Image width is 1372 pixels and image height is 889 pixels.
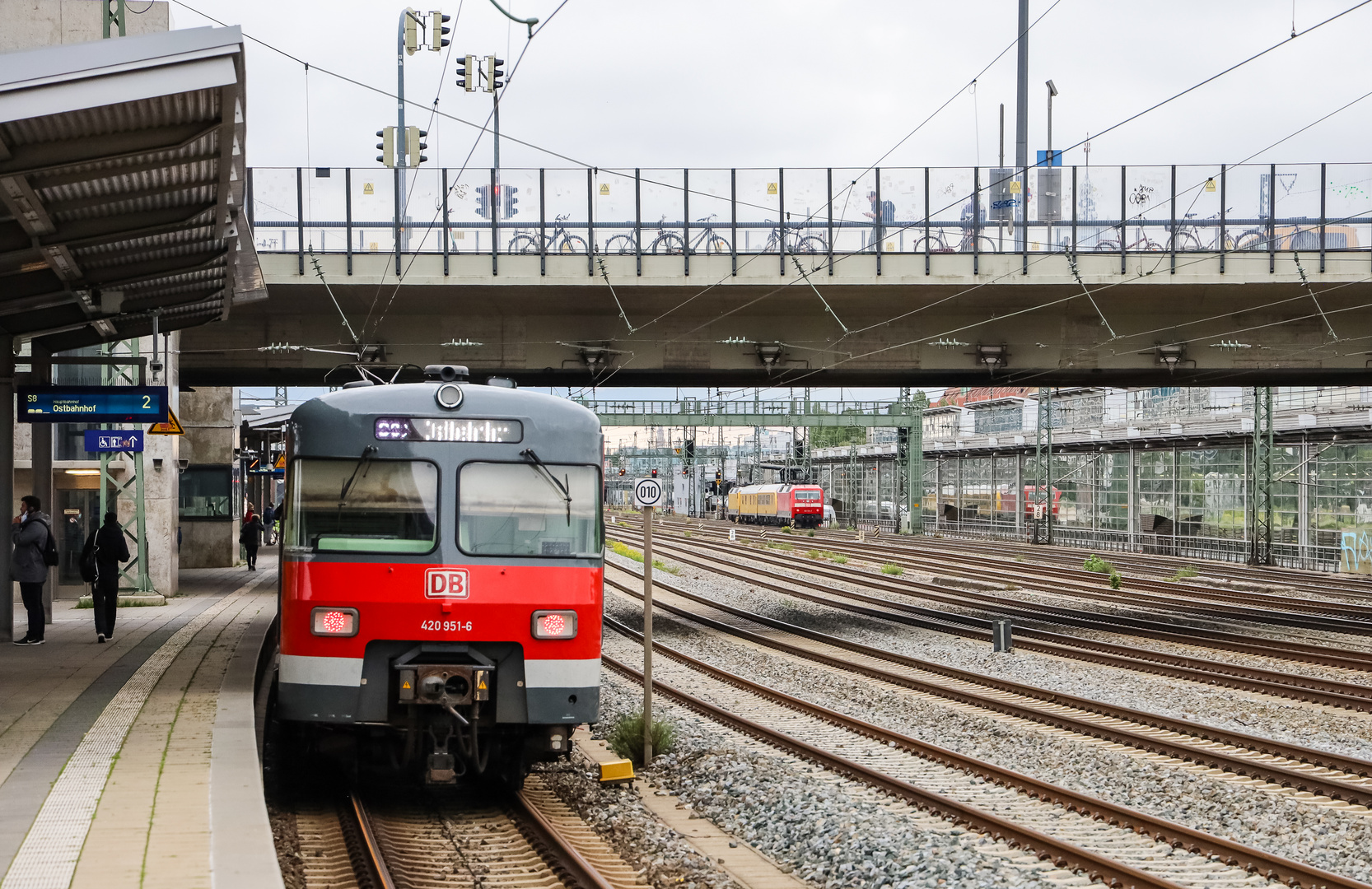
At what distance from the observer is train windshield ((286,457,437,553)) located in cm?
904

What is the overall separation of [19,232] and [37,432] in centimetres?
811

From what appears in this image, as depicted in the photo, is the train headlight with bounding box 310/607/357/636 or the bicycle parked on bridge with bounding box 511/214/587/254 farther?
the bicycle parked on bridge with bounding box 511/214/587/254

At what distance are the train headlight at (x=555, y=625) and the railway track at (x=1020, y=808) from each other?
2.97 m

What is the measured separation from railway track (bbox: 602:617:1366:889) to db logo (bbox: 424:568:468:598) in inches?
149

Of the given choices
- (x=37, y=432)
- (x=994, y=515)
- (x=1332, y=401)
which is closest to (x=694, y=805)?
(x=37, y=432)

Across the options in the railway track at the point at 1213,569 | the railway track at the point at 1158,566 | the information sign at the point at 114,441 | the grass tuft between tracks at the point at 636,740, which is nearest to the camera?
the grass tuft between tracks at the point at 636,740

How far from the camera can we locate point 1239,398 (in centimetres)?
4750

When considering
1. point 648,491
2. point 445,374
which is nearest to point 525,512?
point 445,374

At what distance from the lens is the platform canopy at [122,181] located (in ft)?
24.2

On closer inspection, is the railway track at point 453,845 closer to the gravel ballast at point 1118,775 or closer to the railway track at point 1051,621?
the gravel ballast at point 1118,775

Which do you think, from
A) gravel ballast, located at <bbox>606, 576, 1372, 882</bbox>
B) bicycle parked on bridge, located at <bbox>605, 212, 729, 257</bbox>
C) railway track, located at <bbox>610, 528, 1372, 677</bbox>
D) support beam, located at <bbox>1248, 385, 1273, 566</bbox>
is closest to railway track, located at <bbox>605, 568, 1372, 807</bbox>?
gravel ballast, located at <bbox>606, 576, 1372, 882</bbox>

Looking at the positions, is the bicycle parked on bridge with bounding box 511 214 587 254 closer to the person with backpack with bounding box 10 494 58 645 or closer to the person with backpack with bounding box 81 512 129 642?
the person with backpack with bounding box 81 512 129 642

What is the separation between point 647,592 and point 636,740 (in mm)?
1324

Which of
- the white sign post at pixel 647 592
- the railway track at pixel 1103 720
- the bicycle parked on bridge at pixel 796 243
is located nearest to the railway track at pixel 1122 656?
the railway track at pixel 1103 720
